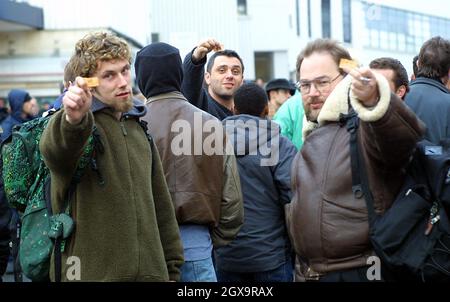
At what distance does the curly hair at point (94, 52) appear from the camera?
353 centimetres

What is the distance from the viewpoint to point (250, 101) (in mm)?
5500

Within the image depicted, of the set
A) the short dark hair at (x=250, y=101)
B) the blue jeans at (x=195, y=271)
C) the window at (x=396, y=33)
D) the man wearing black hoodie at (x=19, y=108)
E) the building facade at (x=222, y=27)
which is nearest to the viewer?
the blue jeans at (x=195, y=271)

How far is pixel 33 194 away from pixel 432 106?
264 cm

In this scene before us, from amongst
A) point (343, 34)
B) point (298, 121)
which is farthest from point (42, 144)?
point (343, 34)

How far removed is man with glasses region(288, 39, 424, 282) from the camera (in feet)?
9.35

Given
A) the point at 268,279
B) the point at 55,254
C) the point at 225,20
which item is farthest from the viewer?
the point at 225,20

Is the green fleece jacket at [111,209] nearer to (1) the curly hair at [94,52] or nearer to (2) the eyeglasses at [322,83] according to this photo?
(1) the curly hair at [94,52]

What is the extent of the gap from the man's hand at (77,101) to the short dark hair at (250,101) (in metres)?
2.53

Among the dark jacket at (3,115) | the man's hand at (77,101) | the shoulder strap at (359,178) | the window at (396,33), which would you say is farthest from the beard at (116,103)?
the window at (396,33)

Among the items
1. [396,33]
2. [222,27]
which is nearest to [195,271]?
[396,33]

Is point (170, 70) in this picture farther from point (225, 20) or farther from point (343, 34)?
point (225, 20)

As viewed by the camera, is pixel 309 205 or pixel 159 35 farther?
pixel 159 35

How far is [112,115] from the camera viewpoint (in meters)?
3.54

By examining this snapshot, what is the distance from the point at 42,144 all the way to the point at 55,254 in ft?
1.70
